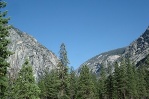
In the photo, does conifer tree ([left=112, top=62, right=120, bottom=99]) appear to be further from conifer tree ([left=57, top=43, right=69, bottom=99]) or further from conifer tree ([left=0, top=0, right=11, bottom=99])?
conifer tree ([left=0, top=0, right=11, bottom=99])

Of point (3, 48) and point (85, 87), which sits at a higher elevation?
point (85, 87)

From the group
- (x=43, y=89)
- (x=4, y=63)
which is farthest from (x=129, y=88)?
(x=4, y=63)

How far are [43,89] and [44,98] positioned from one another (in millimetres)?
3910

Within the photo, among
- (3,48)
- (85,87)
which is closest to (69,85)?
(85,87)

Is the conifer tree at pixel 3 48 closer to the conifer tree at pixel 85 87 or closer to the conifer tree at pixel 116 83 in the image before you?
the conifer tree at pixel 85 87

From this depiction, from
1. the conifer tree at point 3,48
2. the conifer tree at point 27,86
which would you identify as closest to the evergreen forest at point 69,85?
the conifer tree at point 27,86

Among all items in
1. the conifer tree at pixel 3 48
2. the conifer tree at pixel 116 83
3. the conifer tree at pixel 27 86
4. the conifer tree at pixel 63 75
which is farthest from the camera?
the conifer tree at pixel 116 83

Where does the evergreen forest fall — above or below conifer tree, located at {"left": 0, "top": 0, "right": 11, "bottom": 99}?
above

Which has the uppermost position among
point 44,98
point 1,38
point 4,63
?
point 44,98

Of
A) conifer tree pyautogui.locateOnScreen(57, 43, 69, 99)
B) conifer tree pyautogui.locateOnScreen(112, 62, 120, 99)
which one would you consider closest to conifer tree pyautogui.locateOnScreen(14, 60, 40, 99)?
conifer tree pyautogui.locateOnScreen(57, 43, 69, 99)

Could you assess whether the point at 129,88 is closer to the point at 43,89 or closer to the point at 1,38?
the point at 43,89

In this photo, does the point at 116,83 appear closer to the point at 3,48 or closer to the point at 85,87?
the point at 85,87

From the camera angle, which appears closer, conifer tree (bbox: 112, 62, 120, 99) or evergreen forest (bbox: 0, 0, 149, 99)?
evergreen forest (bbox: 0, 0, 149, 99)

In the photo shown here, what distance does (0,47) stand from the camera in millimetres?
23688
